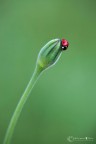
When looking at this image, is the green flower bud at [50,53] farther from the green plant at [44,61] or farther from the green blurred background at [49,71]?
the green blurred background at [49,71]

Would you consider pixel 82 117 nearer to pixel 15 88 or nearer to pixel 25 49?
pixel 15 88

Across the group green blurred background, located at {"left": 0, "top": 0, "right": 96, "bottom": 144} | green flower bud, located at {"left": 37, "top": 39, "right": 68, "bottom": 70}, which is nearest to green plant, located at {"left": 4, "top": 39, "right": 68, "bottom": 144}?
green flower bud, located at {"left": 37, "top": 39, "right": 68, "bottom": 70}

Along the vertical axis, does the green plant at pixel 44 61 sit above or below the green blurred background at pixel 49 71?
below

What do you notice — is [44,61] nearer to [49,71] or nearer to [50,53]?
[50,53]

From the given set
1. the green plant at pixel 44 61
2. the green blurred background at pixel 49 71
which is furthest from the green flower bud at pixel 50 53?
the green blurred background at pixel 49 71

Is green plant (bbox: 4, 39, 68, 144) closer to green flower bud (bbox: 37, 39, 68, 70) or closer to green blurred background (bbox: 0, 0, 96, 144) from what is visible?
green flower bud (bbox: 37, 39, 68, 70)

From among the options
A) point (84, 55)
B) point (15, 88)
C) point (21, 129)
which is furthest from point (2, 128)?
point (84, 55)

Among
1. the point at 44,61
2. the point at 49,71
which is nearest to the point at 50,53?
the point at 44,61
